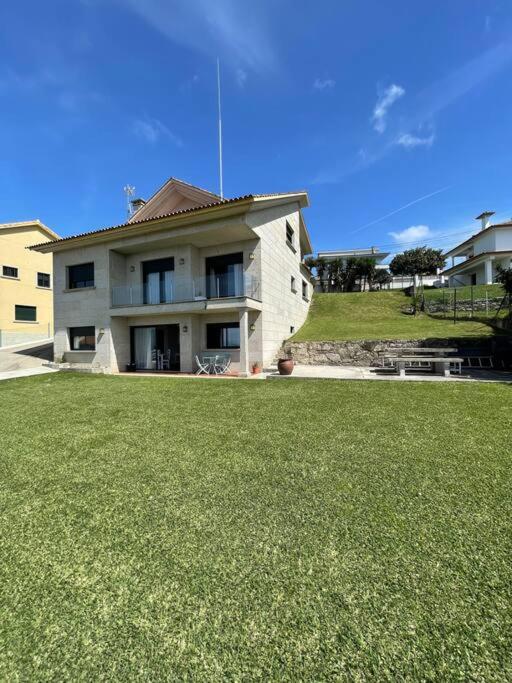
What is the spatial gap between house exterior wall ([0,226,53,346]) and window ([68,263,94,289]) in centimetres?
1187

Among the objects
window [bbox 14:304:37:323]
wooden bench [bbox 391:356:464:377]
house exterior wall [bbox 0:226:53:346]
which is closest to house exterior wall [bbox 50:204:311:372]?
wooden bench [bbox 391:356:464:377]

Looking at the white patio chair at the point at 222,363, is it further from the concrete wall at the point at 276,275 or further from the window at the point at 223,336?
the concrete wall at the point at 276,275

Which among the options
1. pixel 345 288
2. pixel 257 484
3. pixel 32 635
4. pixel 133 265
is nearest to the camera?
pixel 32 635

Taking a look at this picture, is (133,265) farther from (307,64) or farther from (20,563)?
(20,563)

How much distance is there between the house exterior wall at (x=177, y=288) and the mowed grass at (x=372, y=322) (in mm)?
2999

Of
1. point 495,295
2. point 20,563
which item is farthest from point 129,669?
point 495,295

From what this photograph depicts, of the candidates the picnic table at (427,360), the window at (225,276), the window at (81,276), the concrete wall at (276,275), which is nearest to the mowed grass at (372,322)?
the picnic table at (427,360)

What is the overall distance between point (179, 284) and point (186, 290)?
502 mm

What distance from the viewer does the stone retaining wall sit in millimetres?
13000

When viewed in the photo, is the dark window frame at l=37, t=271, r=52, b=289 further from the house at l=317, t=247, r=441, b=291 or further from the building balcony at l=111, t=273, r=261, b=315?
the house at l=317, t=247, r=441, b=291

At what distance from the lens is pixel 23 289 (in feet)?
81.0

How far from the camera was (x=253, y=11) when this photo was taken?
32.6ft

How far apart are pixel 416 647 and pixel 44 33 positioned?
15.8 metres

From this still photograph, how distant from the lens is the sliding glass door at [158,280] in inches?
563
